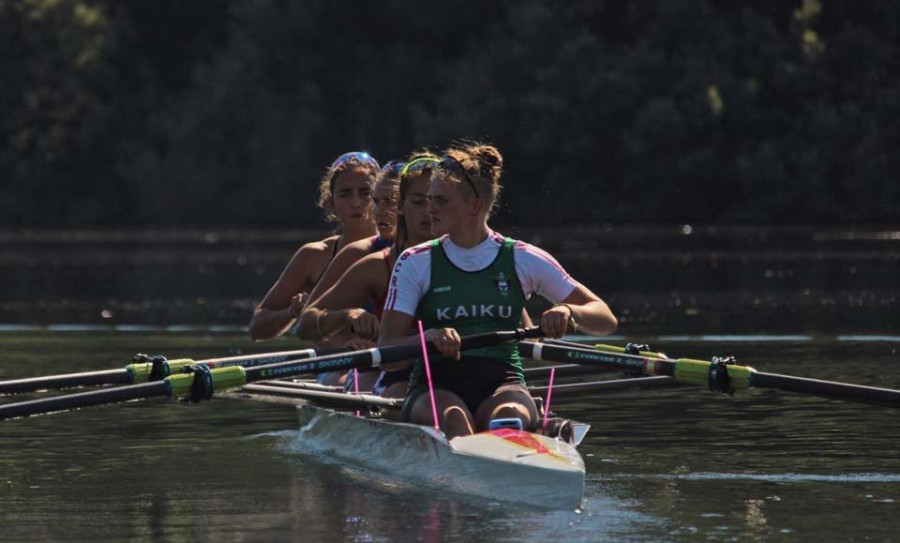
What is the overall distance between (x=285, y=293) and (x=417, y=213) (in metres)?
1.83

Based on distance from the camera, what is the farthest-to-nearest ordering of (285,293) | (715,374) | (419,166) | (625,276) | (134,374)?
1. (625,276)
2. (285,293)
3. (134,374)
4. (419,166)
5. (715,374)

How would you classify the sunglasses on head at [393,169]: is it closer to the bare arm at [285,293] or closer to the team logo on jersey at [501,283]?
the bare arm at [285,293]

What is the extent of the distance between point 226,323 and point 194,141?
33.8 meters

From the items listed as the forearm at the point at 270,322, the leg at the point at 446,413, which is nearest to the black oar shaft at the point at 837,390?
the leg at the point at 446,413

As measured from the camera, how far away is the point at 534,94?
46.8 meters

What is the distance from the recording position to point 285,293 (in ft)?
38.5

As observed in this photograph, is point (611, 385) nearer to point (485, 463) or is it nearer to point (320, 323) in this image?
point (320, 323)

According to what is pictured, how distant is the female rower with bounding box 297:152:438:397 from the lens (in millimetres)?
10023

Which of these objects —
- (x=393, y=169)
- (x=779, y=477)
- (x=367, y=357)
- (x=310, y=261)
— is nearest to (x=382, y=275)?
(x=393, y=169)

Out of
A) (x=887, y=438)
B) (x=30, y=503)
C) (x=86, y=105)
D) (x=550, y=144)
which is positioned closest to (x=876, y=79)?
(x=550, y=144)

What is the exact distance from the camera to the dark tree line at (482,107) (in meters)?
45.2

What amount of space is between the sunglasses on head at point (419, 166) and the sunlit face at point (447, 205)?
838 millimetres

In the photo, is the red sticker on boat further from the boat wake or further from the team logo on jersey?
the boat wake

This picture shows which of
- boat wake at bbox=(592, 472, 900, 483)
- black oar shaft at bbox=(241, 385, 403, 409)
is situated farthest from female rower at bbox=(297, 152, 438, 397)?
boat wake at bbox=(592, 472, 900, 483)
